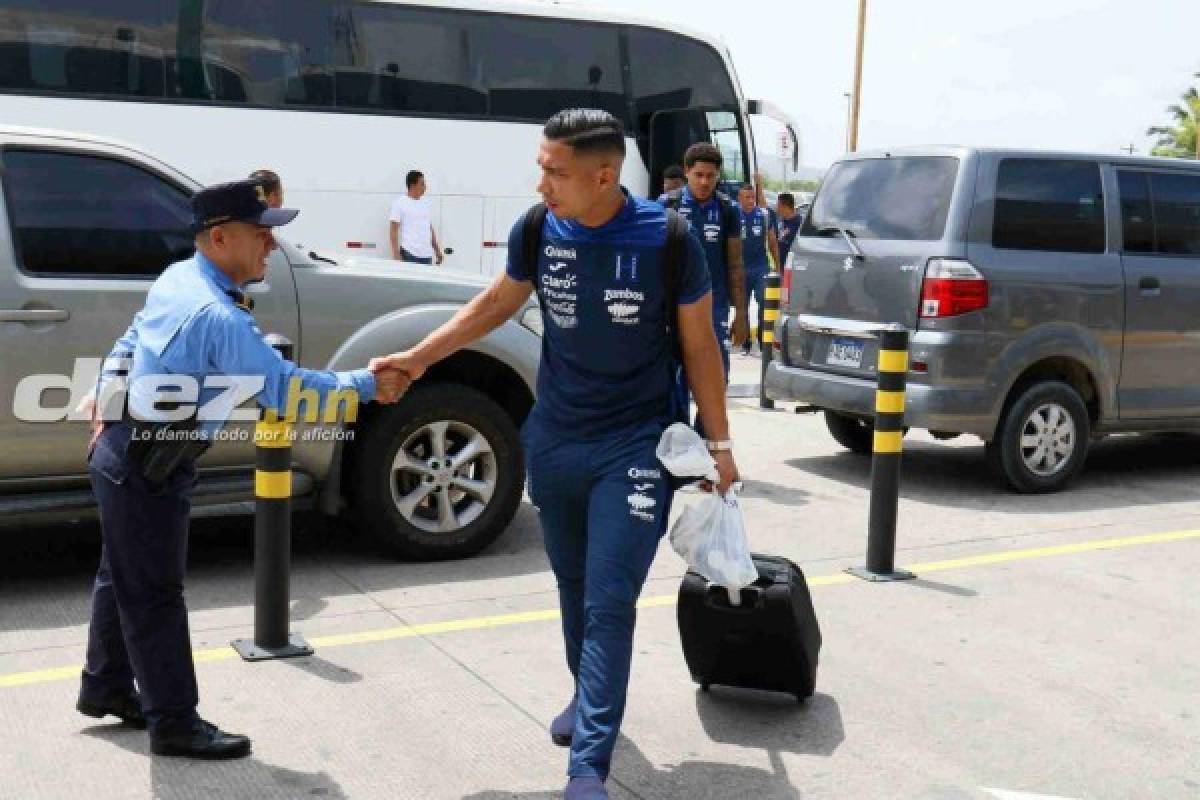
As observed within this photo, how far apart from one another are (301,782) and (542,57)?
12790 millimetres

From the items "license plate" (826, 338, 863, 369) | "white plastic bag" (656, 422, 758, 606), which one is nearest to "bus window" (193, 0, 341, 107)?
"license plate" (826, 338, 863, 369)

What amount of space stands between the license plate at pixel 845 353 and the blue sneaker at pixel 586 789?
4.88 meters

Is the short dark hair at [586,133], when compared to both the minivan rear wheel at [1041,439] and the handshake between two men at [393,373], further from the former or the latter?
the minivan rear wheel at [1041,439]

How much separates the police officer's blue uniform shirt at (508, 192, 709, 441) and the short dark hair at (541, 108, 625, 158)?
0.18 m

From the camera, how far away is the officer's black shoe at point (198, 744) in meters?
3.86

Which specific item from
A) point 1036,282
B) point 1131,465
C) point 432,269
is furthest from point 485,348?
point 1131,465

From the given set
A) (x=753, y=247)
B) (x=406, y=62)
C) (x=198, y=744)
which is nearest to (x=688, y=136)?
(x=406, y=62)

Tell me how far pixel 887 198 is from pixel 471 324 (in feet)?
15.0

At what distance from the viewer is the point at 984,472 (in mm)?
8719

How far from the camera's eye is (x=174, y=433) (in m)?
3.60

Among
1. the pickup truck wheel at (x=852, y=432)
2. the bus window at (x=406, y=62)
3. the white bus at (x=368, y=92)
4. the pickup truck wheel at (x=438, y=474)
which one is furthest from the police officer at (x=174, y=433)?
the bus window at (x=406, y=62)

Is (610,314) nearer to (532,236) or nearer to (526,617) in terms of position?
(532,236)

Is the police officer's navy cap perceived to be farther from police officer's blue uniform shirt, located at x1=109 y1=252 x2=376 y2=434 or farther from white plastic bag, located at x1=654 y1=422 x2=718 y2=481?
white plastic bag, located at x1=654 y1=422 x2=718 y2=481

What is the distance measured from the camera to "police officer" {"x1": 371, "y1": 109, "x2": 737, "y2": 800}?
3.48 meters
